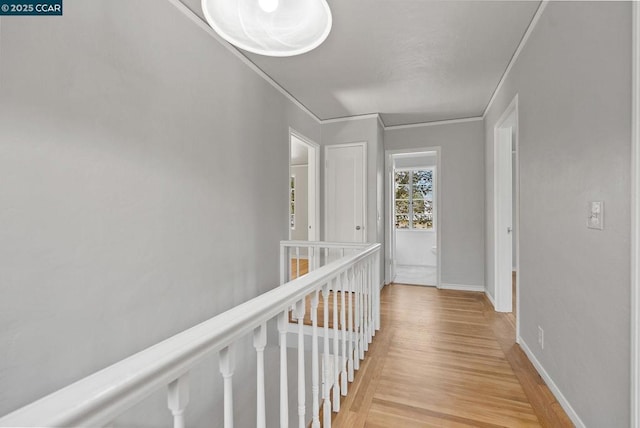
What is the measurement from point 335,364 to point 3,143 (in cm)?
187

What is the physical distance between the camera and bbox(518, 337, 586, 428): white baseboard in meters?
1.57

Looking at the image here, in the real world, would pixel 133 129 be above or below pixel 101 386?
above

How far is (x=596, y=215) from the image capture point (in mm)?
1384

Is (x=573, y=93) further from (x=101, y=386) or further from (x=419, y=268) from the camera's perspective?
(x=419, y=268)

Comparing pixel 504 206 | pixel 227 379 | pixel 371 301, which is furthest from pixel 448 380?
pixel 504 206

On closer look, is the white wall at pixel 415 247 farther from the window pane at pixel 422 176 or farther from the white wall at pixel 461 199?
the white wall at pixel 461 199

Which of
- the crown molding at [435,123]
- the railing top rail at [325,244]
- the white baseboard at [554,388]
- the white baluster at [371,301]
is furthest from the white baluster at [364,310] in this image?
the crown molding at [435,123]

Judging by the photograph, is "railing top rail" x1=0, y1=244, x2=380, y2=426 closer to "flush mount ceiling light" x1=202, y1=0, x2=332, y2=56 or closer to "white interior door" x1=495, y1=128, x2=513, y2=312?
"flush mount ceiling light" x1=202, y1=0, x2=332, y2=56

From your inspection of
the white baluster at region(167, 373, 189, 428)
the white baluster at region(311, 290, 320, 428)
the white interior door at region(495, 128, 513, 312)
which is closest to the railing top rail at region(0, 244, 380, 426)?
the white baluster at region(167, 373, 189, 428)

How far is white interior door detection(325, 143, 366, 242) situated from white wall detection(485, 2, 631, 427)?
2211mm

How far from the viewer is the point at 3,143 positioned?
1.20 m

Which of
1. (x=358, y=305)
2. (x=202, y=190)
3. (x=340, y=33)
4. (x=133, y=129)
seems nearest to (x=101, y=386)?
(x=133, y=129)

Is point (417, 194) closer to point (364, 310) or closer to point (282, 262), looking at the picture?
point (282, 262)

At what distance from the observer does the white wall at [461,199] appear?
4375 millimetres
